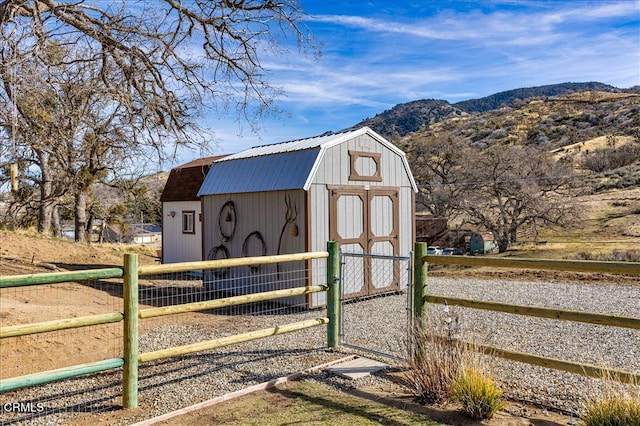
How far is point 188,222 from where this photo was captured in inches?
672

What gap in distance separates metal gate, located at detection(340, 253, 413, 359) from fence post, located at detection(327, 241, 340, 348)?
0.12 metres

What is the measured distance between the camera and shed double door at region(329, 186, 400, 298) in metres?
9.80

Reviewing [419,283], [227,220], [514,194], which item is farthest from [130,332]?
[514,194]

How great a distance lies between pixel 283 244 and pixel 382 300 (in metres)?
2.40

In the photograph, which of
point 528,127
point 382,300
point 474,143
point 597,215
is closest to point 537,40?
point 597,215

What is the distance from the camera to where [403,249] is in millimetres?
11211

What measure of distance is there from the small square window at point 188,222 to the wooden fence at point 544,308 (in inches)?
502

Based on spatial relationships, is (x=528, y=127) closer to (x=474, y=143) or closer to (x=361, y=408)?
(x=474, y=143)

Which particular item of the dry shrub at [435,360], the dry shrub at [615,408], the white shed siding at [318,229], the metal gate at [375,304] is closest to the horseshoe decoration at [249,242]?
the white shed siding at [318,229]

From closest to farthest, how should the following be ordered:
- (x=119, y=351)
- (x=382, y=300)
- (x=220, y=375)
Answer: (x=220, y=375) → (x=119, y=351) → (x=382, y=300)

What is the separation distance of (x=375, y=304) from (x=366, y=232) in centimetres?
158

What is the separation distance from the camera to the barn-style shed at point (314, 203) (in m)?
9.41

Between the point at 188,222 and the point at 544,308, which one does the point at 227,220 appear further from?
the point at 544,308

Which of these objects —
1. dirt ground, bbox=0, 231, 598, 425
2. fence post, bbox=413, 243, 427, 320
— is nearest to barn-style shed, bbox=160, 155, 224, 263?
dirt ground, bbox=0, 231, 598, 425
